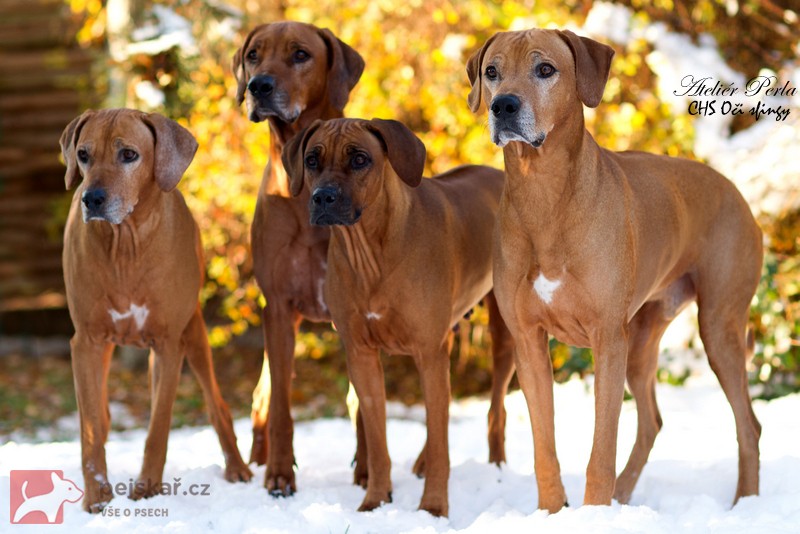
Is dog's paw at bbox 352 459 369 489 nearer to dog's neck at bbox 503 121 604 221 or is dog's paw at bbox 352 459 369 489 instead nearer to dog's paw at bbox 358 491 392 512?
dog's paw at bbox 358 491 392 512

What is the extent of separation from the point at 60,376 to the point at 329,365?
2.80m

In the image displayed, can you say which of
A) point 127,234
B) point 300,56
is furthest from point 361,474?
point 300,56

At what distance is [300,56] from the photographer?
5250 mm

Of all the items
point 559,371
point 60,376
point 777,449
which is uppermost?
point 777,449

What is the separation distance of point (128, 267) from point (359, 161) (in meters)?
1.17

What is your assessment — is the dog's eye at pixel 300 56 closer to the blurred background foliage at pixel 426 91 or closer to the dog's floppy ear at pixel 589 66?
the dog's floppy ear at pixel 589 66

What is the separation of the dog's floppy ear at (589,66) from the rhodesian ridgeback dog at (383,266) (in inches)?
34.1

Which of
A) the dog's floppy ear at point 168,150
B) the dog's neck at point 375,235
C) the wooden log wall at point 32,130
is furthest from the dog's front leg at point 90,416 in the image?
the wooden log wall at point 32,130

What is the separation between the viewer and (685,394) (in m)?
7.56

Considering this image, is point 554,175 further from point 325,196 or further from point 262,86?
point 262,86

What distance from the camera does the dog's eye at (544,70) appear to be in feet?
13.3

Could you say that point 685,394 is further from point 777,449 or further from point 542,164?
point 542,164

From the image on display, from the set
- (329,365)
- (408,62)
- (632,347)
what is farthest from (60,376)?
(632,347)

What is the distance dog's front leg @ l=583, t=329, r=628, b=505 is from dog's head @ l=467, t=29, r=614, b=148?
89cm
